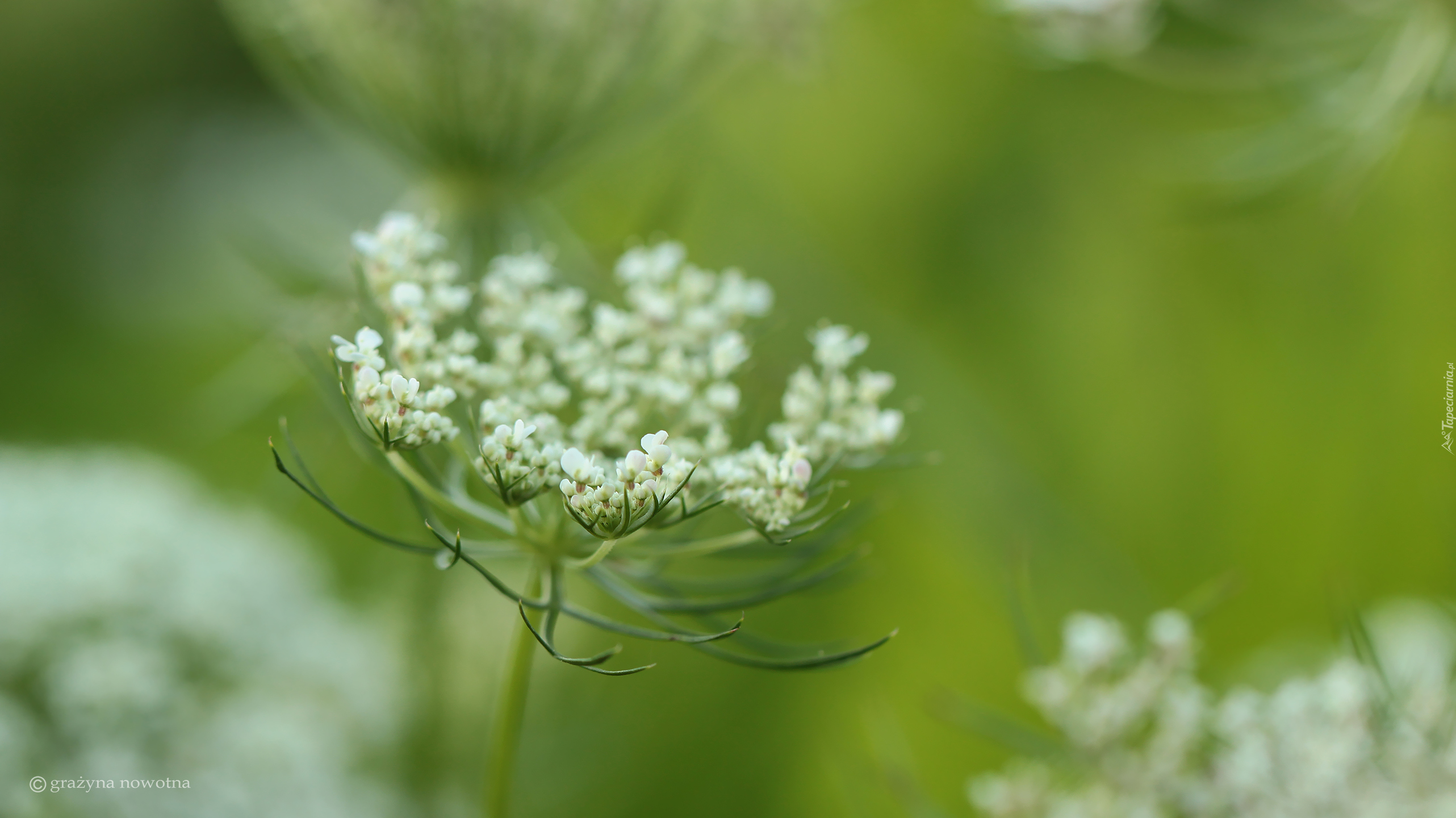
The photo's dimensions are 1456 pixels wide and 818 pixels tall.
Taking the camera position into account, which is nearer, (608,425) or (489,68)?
(608,425)

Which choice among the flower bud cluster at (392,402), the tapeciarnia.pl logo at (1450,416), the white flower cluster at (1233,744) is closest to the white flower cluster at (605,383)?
the flower bud cluster at (392,402)

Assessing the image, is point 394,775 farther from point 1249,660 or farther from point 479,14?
point 1249,660

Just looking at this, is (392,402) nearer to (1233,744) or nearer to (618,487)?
(618,487)

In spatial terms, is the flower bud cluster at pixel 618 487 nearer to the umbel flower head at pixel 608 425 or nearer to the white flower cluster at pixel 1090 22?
the umbel flower head at pixel 608 425

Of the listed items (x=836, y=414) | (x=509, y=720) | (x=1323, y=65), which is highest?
(x=1323, y=65)

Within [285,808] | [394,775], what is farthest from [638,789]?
[285,808]

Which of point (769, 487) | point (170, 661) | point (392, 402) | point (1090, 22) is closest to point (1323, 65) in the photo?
point (1090, 22)
